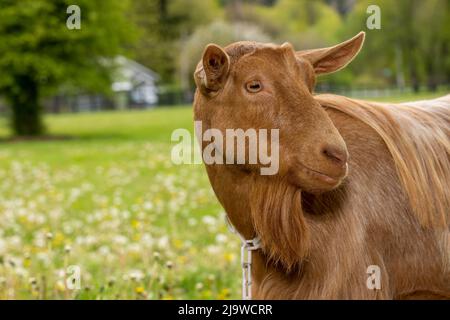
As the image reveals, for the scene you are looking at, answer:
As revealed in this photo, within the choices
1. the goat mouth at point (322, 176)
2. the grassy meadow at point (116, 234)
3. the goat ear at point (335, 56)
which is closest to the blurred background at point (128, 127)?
the grassy meadow at point (116, 234)

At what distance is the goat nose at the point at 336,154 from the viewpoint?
2.46m

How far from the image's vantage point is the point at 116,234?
6.77 m

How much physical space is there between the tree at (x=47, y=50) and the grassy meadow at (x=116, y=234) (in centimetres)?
1190

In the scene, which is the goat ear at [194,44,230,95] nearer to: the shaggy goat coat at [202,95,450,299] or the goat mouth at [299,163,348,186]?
the shaggy goat coat at [202,95,450,299]

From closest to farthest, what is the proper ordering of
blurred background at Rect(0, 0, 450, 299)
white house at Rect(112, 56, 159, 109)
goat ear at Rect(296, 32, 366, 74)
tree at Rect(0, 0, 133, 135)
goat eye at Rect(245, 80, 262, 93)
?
goat eye at Rect(245, 80, 262, 93) → goat ear at Rect(296, 32, 366, 74) → blurred background at Rect(0, 0, 450, 299) → tree at Rect(0, 0, 133, 135) → white house at Rect(112, 56, 159, 109)

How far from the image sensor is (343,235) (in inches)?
107

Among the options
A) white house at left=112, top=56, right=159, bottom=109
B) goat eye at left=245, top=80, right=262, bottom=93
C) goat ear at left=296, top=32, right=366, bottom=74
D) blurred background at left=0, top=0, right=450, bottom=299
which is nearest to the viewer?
goat eye at left=245, top=80, right=262, bottom=93

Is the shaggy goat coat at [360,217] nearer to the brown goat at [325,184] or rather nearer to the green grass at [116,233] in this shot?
the brown goat at [325,184]

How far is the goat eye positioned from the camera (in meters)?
2.57

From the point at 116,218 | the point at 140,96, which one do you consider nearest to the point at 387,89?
the point at 140,96

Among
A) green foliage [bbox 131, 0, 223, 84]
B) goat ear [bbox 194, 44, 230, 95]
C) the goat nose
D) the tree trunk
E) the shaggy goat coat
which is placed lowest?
the shaggy goat coat

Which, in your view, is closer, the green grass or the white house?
the green grass

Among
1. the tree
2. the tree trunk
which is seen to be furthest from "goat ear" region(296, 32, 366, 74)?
the tree trunk

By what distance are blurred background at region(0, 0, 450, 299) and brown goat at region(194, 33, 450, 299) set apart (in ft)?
4.04
